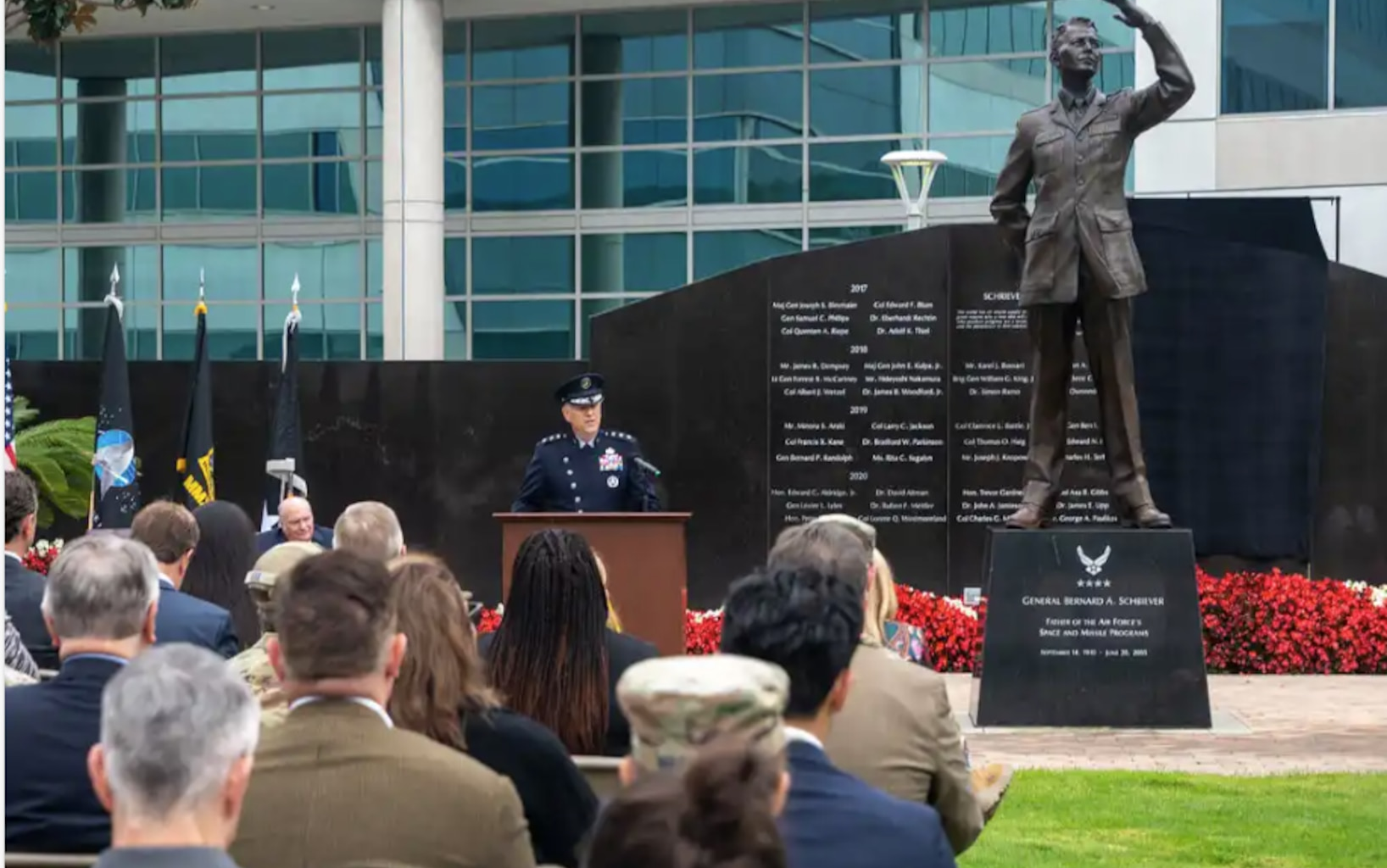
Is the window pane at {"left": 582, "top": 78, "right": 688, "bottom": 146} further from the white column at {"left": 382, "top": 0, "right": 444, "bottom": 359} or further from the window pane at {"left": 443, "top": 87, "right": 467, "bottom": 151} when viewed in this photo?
the white column at {"left": 382, "top": 0, "right": 444, "bottom": 359}

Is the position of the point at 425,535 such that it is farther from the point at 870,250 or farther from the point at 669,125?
the point at 669,125

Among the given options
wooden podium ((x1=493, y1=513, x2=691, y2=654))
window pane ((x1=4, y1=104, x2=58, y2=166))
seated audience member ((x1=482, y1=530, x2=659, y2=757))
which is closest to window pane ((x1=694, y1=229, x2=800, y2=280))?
window pane ((x1=4, y1=104, x2=58, y2=166))

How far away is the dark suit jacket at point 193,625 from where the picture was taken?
7172mm

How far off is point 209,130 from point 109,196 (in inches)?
72.7

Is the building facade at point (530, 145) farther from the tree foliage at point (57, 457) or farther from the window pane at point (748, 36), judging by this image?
the tree foliage at point (57, 457)

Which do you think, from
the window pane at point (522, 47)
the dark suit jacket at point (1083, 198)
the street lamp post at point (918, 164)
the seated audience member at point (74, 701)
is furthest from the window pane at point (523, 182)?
the seated audience member at point (74, 701)

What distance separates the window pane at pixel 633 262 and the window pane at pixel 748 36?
2426mm

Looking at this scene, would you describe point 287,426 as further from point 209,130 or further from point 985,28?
point 209,130

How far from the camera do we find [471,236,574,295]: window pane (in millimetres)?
31875

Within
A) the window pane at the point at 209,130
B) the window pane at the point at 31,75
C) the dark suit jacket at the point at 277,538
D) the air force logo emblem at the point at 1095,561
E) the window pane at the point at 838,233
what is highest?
the window pane at the point at 31,75

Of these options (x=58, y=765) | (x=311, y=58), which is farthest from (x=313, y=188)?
(x=58, y=765)

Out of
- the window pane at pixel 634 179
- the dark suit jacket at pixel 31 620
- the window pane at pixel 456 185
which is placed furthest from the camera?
the window pane at pixel 456 185

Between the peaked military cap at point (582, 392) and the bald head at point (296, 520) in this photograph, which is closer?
the bald head at point (296, 520)

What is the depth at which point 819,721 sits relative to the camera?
3.99 meters
